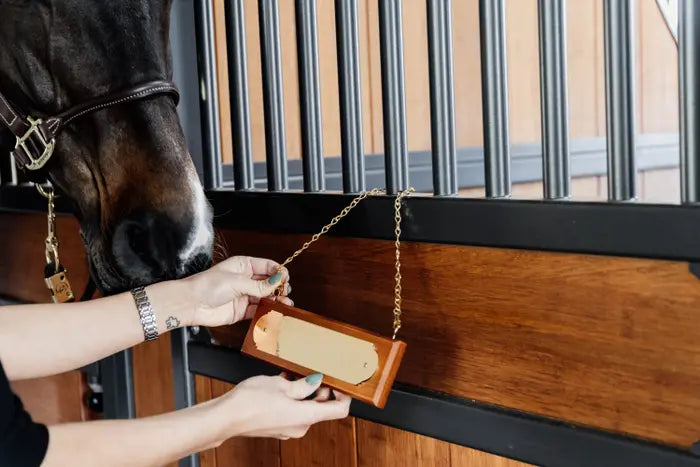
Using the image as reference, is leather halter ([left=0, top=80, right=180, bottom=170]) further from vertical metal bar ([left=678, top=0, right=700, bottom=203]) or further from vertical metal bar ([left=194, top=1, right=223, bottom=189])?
vertical metal bar ([left=678, top=0, right=700, bottom=203])

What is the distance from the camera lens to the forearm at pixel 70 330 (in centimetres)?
84

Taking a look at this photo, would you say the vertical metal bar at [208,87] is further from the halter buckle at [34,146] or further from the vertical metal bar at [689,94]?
the vertical metal bar at [689,94]

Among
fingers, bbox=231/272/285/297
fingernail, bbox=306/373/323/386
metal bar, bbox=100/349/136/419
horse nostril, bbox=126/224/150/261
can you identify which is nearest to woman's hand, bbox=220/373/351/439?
fingernail, bbox=306/373/323/386

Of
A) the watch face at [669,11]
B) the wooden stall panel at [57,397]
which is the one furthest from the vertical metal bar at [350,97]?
the watch face at [669,11]

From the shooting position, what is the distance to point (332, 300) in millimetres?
979

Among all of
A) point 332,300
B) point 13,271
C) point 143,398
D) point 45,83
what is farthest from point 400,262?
point 13,271

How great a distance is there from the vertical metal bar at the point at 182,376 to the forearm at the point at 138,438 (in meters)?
0.46

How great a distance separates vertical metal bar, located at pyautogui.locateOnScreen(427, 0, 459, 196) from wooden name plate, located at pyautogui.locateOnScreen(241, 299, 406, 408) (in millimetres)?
189

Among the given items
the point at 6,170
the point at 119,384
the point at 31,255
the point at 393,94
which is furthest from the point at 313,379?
the point at 6,170

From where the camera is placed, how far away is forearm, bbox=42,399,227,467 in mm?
690

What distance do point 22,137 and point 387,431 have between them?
0.57m

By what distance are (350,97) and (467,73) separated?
960 millimetres

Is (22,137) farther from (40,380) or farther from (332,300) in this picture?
(40,380)

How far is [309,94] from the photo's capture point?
1030 mm
